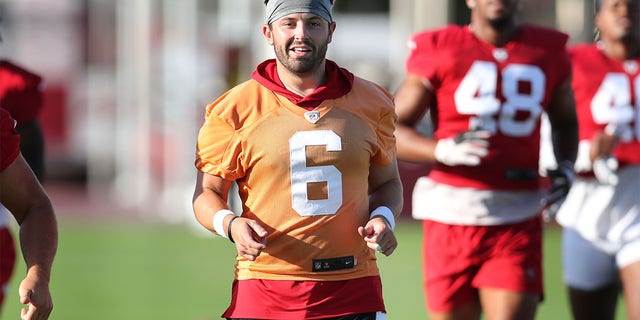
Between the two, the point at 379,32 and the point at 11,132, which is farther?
the point at 379,32

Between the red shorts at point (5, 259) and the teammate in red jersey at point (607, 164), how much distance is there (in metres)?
3.15

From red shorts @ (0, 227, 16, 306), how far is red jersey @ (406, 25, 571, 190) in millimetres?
2198

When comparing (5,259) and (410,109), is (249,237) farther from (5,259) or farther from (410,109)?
(410,109)

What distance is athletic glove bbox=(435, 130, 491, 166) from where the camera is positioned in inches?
256

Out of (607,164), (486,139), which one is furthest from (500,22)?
(607,164)

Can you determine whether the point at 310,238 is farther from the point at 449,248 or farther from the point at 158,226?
the point at 158,226

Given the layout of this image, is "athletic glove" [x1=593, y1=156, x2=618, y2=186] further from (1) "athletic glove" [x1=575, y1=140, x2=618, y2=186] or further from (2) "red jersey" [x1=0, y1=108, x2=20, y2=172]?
(2) "red jersey" [x1=0, y1=108, x2=20, y2=172]

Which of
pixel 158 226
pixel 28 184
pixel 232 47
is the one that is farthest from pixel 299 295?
pixel 232 47

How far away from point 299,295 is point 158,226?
13.0m

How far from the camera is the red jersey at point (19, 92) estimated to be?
665cm

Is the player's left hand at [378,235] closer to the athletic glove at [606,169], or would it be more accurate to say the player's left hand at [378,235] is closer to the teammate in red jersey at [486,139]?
the teammate in red jersey at [486,139]

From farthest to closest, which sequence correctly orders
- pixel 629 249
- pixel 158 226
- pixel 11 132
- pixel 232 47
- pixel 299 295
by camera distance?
pixel 232 47 < pixel 158 226 < pixel 629 249 < pixel 299 295 < pixel 11 132

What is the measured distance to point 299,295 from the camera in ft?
17.0

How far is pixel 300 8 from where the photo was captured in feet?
17.1
